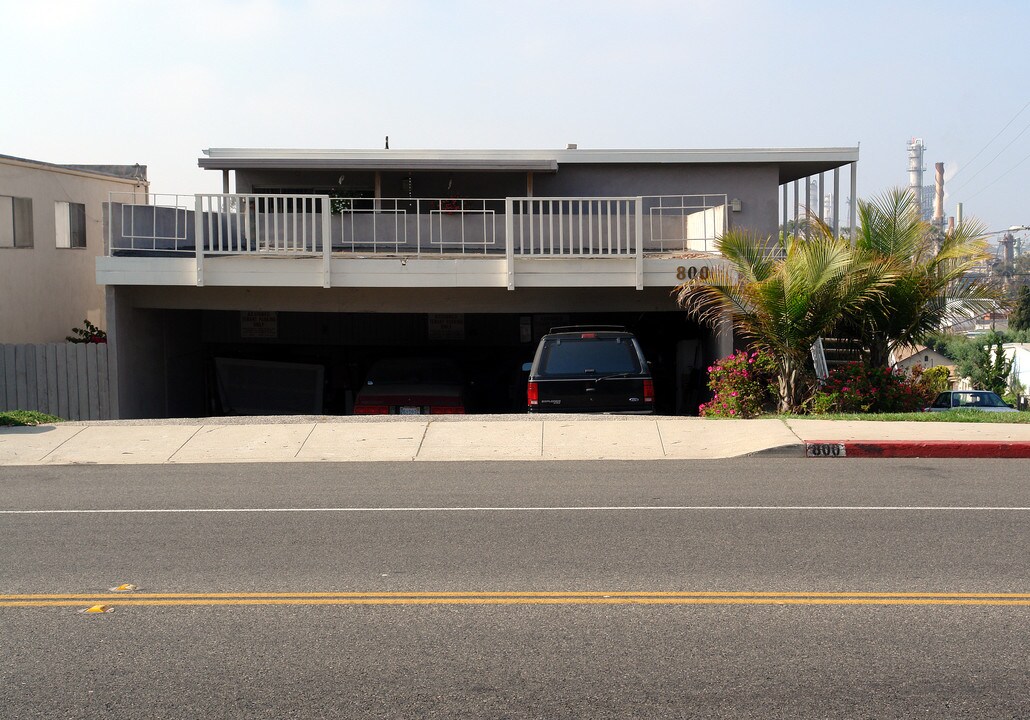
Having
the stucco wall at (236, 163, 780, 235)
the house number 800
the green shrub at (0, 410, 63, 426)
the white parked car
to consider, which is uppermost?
the stucco wall at (236, 163, 780, 235)

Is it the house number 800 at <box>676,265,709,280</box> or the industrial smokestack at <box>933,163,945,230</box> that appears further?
the industrial smokestack at <box>933,163,945,230</box>

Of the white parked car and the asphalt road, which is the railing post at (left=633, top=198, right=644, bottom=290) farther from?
the white parked car

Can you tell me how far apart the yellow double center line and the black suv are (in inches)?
324

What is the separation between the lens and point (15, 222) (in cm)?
2086

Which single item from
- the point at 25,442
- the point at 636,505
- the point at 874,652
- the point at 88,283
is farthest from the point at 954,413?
the point at 88,283

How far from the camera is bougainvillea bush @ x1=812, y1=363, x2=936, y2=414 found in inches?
570

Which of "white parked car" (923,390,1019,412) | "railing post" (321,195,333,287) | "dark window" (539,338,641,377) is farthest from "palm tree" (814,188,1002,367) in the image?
"white parked car" (923,390,1019,412)

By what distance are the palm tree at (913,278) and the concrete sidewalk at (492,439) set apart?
197 cm

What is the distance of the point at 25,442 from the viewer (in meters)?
13.3

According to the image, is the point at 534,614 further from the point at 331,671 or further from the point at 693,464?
the point at 693,464

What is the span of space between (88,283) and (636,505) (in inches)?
708

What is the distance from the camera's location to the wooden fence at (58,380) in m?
17.0

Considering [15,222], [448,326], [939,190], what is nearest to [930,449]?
[448,326]

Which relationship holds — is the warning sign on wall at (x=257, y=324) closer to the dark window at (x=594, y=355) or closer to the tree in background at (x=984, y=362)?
the dark window at (x=594, y=355)
